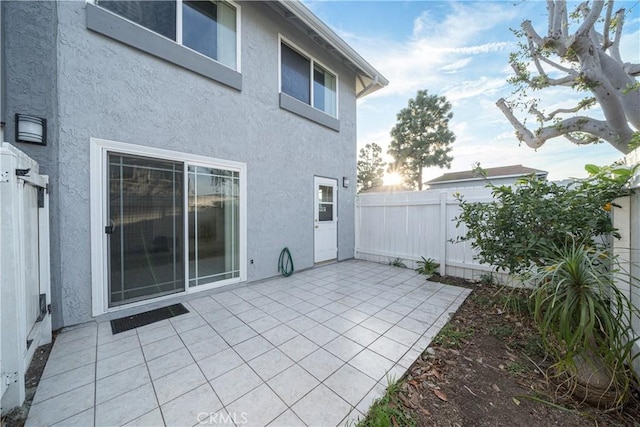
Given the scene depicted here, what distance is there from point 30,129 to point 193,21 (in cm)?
269

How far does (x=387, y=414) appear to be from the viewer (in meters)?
1.57

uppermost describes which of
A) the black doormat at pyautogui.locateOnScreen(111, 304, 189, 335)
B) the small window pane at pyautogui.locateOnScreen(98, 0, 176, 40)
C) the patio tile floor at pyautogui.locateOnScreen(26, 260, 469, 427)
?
the small window pane at pyautogui.locateOnScreen(98, 0, 176, 40)

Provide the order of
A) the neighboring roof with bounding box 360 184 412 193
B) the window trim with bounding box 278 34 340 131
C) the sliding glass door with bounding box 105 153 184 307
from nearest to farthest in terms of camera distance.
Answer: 1. the sliding glass door with bounding box 105 153 184 307
2. the window trim with bounding box 278 34 340 131
3. the neighboring roof with bounding box 360 184 412 193

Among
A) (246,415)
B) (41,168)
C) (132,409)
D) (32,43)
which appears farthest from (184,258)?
(32,43)

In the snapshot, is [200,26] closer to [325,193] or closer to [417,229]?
[325,193]

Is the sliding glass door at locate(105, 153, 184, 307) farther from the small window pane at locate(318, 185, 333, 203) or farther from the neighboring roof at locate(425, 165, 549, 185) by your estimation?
the neighboring roof at locate(425, 165, 549, 185)

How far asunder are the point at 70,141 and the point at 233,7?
11.2 ft

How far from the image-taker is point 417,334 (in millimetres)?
2641

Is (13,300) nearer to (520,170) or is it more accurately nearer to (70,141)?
(70,141)

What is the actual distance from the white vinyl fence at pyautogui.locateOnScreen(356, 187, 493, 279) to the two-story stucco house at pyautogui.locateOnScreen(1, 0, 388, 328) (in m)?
1.77

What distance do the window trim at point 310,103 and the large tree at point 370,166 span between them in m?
18.7

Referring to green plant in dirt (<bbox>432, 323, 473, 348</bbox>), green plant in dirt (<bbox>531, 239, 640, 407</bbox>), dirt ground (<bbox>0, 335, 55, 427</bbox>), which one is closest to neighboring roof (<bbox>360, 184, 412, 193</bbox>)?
green plant in dirt (<bbox>432, 323, 473, 348</bbox>)

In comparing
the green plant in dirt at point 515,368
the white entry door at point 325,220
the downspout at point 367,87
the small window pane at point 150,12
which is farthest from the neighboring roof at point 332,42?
the green plant in dirt at point 515,368

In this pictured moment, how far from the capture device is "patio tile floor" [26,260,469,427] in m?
1.61
